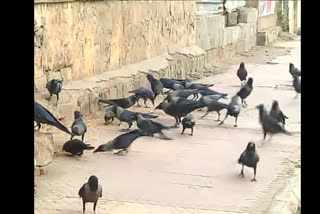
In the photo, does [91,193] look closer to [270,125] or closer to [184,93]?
[270,125]

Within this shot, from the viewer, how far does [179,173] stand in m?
6.25

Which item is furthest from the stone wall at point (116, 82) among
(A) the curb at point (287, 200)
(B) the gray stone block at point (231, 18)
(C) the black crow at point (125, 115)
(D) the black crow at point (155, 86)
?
(B) the gray stone block at point (231, 18)

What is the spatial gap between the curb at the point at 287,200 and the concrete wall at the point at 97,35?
3.78m

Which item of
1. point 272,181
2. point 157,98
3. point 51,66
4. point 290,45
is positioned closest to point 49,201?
point 272,181

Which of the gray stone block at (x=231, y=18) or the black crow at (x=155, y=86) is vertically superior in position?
the gray stone block at (x=231, y=18)

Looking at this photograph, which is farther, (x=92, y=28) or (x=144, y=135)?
(x=92, y=28)

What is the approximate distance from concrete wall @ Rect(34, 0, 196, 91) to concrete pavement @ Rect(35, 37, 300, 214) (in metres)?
1.00

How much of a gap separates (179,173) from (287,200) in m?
1.29

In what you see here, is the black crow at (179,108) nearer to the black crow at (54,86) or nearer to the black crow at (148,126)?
the black crow at (148,126)

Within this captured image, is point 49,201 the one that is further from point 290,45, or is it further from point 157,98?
point 290,45

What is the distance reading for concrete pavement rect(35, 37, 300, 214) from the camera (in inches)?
205

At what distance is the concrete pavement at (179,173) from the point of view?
5.21 metres
